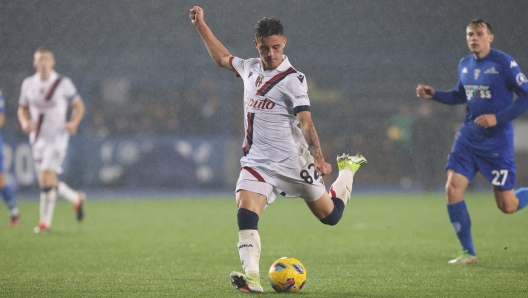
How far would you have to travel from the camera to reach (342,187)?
688 centimetres

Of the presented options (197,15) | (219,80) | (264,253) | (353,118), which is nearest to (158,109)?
(219,80)

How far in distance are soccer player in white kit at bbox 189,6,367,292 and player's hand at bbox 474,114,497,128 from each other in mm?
1923

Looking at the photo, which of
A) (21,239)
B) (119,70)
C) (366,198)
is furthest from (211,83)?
(21,239)

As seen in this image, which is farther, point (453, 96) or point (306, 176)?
point (453, 96)

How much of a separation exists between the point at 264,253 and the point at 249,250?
2863mm

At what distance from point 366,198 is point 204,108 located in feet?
14.8

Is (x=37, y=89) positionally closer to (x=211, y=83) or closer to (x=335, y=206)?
(x=335, y=206)

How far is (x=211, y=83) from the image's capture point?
63.3 ft

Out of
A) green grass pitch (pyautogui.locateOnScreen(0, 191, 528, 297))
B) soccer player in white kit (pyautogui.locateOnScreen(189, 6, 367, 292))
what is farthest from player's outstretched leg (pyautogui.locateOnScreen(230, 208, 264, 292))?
green grass pitch (pyautogui.locateOnScreen(0, 191, 528, 297))

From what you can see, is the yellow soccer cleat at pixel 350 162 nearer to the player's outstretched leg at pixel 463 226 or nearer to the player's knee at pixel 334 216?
the player's knee at pixel 334 216

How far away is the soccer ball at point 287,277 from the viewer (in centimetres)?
564

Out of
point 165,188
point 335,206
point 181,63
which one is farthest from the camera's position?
point 181,63

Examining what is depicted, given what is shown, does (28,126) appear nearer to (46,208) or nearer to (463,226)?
(46,208)

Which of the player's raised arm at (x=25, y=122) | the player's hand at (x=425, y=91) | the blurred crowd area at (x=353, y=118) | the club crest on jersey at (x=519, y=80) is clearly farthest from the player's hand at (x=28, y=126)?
the blurred crowd area at (x=353, y=118)
